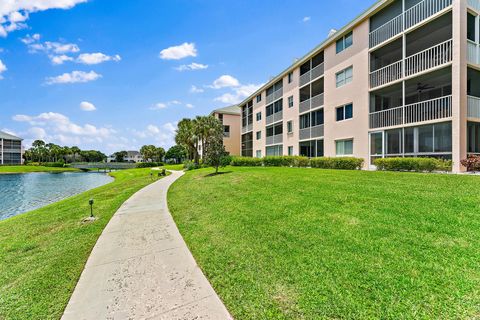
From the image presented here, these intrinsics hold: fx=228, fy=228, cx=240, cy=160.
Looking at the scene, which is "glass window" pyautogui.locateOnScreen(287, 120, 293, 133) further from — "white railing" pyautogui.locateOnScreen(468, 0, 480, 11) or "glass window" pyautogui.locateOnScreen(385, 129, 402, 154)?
"white railing" pyautogui.locateOnScreen(468, 0, 480, 11)

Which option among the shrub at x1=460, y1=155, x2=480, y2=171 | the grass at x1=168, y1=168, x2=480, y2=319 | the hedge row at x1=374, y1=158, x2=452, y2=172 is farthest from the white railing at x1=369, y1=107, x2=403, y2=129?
the grass at x1=168, y1=168, x2=480, y2=319

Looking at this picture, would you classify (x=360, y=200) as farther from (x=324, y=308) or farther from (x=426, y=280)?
(x=324, y=308)

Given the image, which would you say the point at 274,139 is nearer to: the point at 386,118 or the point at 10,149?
the point at 386,118

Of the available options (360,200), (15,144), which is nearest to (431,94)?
(360,200)

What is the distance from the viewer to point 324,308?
295cm

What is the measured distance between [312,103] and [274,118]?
7.78 metres

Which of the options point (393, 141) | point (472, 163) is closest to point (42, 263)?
point (472, 163)

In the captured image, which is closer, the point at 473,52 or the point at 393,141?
the point at 473,52

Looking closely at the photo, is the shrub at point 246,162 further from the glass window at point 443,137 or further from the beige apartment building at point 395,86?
the glass window at point 443,137

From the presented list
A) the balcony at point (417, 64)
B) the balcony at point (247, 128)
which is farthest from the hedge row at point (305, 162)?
the balcony at point (247, 128)

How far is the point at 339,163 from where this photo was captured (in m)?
16.4

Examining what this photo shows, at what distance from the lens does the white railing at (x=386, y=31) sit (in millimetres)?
14334

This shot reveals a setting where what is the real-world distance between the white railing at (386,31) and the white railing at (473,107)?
5798mm

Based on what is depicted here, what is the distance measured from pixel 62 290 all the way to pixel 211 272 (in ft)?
7.98
